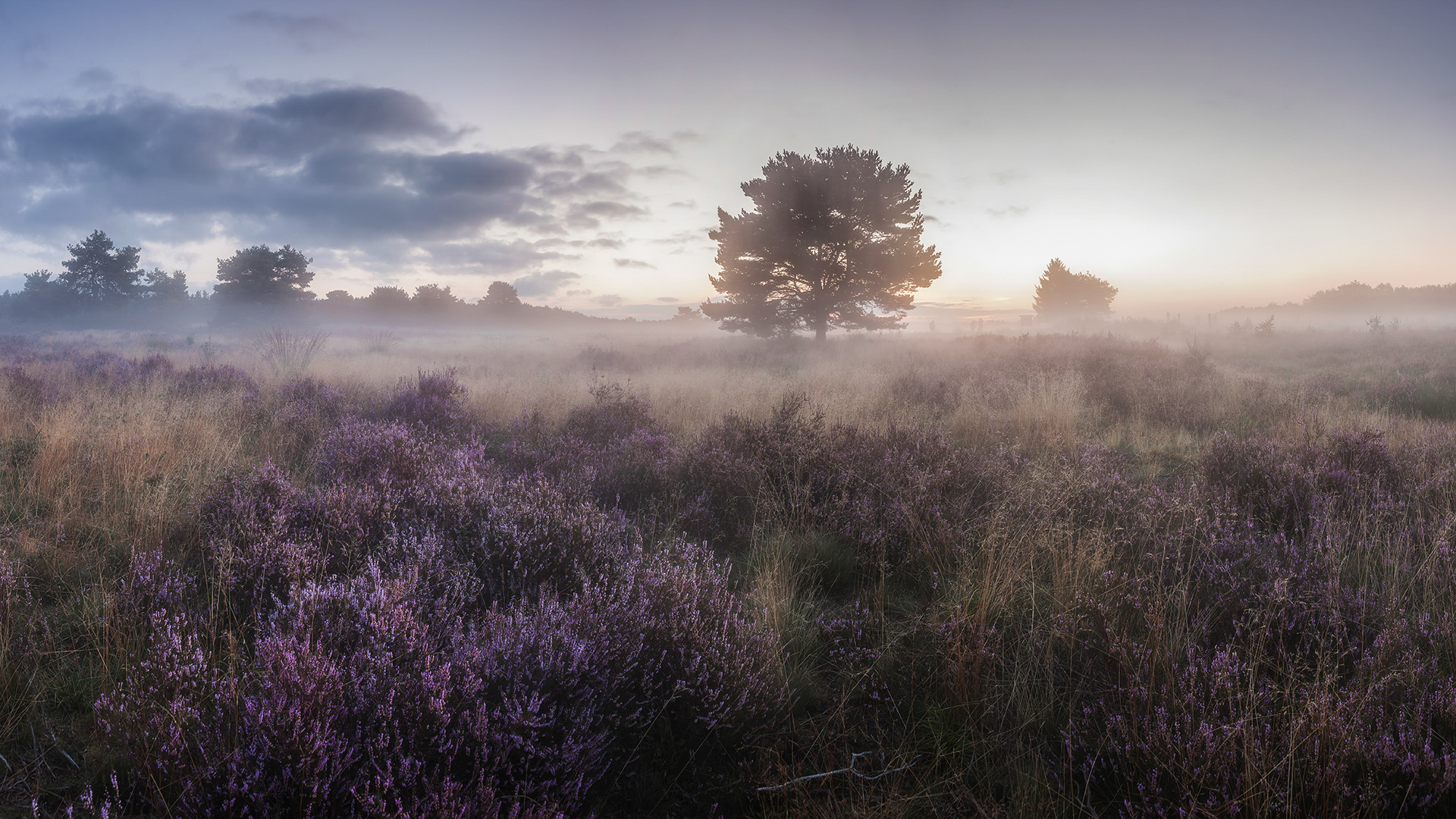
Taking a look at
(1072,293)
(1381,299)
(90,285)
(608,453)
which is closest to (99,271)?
(90,285)

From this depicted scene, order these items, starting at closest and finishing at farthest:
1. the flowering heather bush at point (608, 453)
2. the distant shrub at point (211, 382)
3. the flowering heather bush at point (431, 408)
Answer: the flowering heather bush at point (608, 453) < the flowering heather bush at point (431, 408) < the distant shrub at point (211, 382)

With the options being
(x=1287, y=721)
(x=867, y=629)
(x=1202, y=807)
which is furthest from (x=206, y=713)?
(x=1287, y=721)

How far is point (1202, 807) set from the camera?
159cm

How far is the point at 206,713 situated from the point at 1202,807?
3.08 m

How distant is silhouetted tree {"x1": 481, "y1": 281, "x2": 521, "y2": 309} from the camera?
68.0 meters

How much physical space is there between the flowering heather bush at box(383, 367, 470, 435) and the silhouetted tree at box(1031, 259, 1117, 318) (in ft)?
186

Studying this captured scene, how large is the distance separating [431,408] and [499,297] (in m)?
67.3

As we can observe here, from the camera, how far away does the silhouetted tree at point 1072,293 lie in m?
52.3

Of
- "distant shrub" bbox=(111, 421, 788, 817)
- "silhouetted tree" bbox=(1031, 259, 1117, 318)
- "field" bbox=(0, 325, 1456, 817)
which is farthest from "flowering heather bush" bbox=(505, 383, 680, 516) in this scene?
"silhouetted tree" bbox=(1031, 259, 1117, 318)

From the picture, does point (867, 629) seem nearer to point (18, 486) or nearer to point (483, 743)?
point (483, 743)

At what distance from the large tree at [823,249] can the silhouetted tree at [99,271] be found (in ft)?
158

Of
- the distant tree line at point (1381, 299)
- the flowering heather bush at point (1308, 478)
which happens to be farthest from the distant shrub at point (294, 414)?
the distant tree line at point (1381, 299)

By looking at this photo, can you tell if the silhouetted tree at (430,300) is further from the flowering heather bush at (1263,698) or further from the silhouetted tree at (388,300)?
the flowering heather bush at (1263,698)

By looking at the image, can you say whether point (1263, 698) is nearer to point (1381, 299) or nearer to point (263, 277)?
point (263, 277)
